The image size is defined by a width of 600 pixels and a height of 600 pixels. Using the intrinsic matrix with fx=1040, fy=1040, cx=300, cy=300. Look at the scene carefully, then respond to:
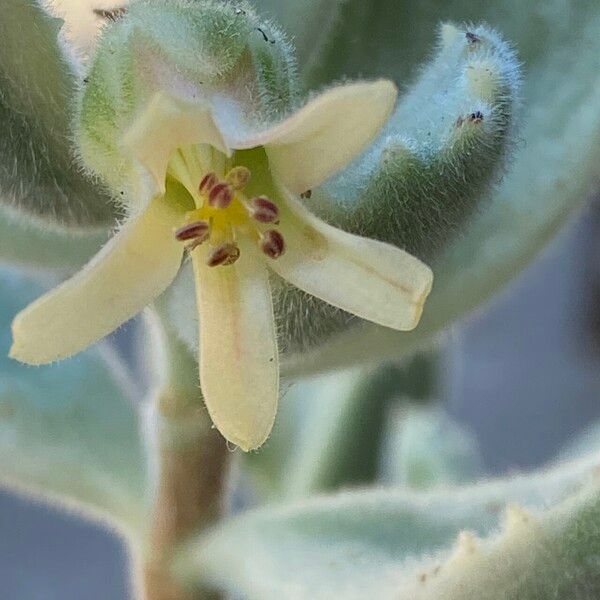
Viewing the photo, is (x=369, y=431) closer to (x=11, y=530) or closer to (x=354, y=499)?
(x=354, y=499)

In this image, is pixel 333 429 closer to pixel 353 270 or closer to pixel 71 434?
pixel 71 434

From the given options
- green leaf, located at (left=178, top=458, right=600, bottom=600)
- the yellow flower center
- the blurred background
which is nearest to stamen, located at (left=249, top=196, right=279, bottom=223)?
the yellow flower center

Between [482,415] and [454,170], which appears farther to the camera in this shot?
[482,415]

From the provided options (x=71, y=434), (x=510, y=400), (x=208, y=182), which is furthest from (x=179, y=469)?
(x=510, y=400)

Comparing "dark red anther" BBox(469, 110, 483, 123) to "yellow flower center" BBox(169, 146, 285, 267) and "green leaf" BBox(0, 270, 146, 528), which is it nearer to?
"yellow flower center" BBox(169, 146, 285, 267)

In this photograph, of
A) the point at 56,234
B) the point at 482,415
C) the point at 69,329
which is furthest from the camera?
the point at 482,415

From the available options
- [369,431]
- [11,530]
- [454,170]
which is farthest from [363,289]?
[11,530]

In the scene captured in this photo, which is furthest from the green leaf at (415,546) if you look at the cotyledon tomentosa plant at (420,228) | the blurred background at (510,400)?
the blurred background at (510,400)
